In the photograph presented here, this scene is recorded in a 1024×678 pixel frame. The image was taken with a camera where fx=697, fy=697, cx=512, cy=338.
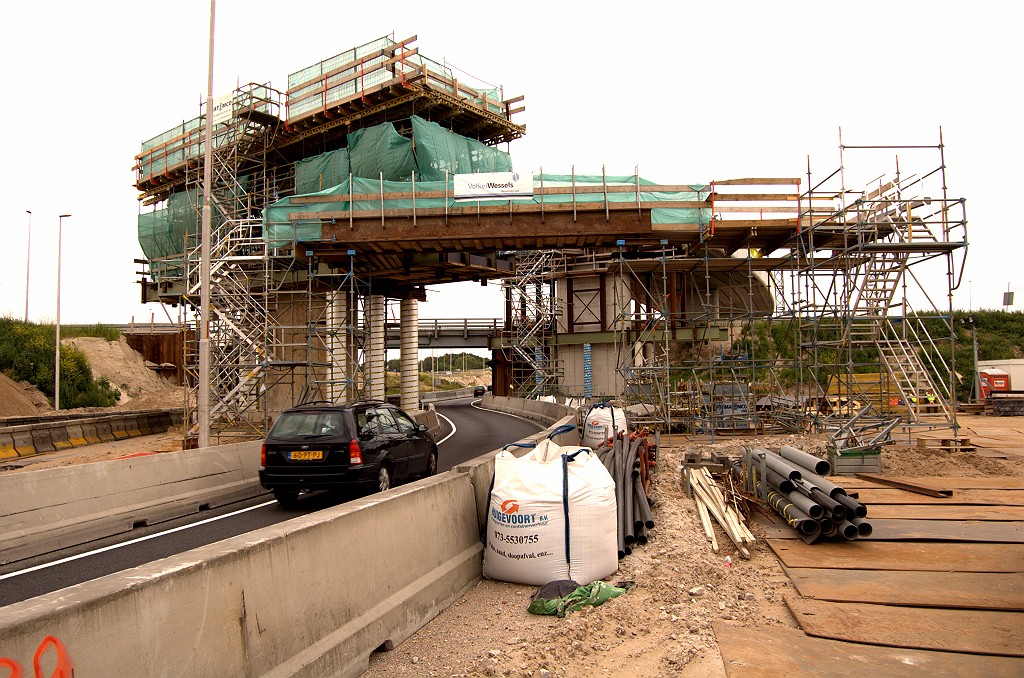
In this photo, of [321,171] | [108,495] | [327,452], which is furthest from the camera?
[321,171]

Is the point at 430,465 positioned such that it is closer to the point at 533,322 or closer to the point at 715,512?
the point at 715,512

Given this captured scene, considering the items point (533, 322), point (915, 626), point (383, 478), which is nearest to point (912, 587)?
point (915, 626)

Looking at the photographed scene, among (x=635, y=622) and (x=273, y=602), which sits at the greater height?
(x=273, y=602)

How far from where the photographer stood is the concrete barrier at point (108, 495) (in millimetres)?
8492

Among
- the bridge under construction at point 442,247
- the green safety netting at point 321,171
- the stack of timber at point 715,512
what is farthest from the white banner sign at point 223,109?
the stack of timber at point 715,512

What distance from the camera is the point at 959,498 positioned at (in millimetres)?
10219

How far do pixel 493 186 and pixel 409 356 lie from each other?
10.8m

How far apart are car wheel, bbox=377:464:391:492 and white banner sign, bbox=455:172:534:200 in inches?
398

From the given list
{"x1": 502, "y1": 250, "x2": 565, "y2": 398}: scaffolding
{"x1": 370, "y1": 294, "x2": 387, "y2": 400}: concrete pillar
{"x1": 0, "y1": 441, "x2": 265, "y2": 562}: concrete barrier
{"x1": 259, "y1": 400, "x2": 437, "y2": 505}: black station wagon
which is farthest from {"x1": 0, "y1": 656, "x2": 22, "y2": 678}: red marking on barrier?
{"x1": 502, "y1": 250, "x2": 565, "y2": 398}: scaffolding

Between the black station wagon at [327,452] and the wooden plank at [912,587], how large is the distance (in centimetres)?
589

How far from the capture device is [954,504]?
991 centimetres

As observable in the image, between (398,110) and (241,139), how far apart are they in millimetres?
6539

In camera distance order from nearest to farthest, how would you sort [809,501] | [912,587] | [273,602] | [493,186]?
[273,602] → [912,587] → [809,501] → [493,186]

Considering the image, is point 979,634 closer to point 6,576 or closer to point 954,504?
point 954,504
